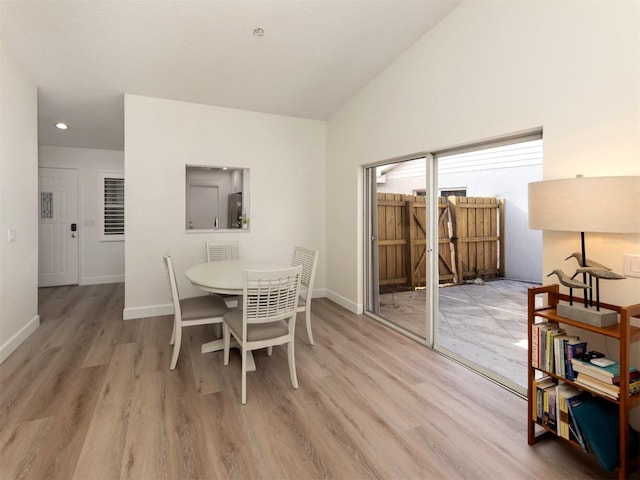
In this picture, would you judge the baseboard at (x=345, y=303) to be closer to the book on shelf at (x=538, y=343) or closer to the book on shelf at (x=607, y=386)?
Answer: the book on shelf at (x=538, y=343)

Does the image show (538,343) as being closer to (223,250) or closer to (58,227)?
(223,250)

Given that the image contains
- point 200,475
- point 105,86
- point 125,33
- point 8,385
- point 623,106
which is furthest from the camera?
point 105,86

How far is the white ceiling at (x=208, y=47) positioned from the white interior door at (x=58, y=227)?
6.91 ft

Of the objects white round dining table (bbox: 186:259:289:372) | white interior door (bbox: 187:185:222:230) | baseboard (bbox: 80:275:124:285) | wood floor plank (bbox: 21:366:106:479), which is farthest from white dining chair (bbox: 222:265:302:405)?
baseboard (bbox: 80:275:124:285)

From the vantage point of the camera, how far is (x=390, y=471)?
1574 millimetres

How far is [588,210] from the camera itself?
4.97 feet

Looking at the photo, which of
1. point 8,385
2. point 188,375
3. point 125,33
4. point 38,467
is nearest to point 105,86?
point 125,33

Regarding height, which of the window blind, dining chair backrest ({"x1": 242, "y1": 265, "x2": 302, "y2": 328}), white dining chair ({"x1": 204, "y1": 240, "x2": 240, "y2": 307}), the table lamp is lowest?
dining chair backrest ({"x1": 242, "y1": 265, "x2": 302, "y2": 328})

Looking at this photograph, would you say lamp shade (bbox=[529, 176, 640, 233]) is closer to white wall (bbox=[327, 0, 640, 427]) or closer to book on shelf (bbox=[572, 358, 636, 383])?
white wall (bbox=[327, 0, 640, 427])

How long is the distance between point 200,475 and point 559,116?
2804 mm

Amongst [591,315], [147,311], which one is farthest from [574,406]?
[147,311]

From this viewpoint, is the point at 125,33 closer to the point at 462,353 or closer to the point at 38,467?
the point at 38,467

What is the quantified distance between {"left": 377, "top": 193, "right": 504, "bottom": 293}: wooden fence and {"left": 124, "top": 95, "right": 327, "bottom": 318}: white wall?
139 centimetres

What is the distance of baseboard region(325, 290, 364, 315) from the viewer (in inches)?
164
